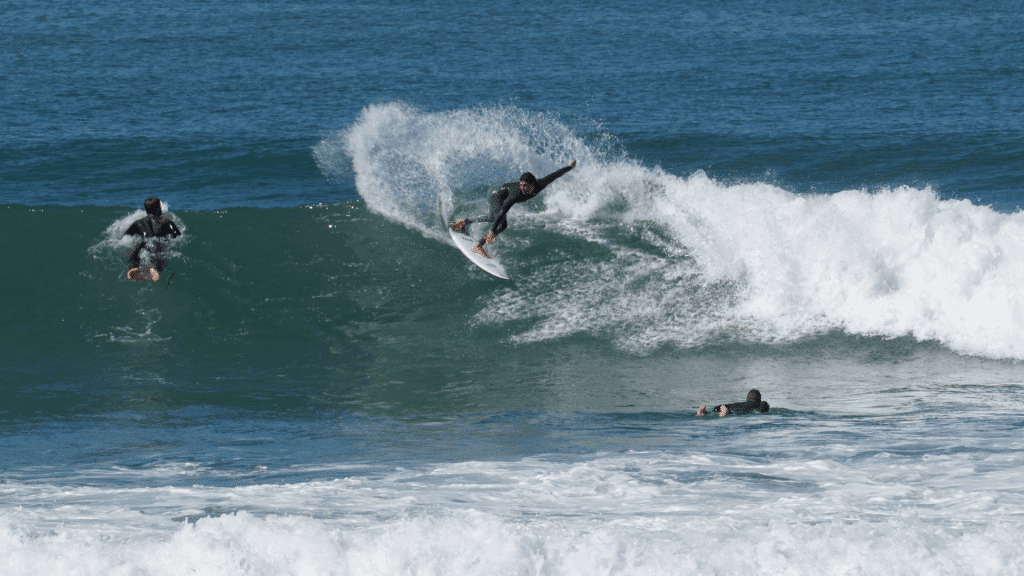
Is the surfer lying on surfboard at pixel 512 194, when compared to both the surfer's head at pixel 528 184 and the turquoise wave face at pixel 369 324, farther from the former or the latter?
the turquoise wave face at pixel 369 324

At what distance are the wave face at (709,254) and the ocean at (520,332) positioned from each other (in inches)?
2.2

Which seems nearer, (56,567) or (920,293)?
(56,567)

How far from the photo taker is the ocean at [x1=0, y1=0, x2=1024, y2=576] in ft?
17.5

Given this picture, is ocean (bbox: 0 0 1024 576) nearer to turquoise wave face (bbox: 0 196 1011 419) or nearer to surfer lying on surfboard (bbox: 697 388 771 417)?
turquoise wave face (bbox: 0 196 1011 419)

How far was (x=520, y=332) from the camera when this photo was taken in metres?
12.4

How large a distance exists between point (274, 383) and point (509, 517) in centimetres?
616

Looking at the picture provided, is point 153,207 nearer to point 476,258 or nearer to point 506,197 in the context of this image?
point 506,197

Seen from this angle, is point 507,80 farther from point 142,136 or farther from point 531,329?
point 531,329

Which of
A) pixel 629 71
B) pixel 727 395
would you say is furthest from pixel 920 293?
pixel 629 71

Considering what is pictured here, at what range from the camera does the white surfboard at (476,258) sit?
13.4 m

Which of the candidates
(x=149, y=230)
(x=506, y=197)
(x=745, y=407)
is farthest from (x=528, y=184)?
(x=149, y=230)

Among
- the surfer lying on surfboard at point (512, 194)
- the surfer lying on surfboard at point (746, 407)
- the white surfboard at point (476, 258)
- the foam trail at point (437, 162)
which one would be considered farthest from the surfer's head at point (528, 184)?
the foam trail at point (437, 162)

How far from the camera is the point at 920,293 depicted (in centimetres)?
1257

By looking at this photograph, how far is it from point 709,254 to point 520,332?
11.5ft
